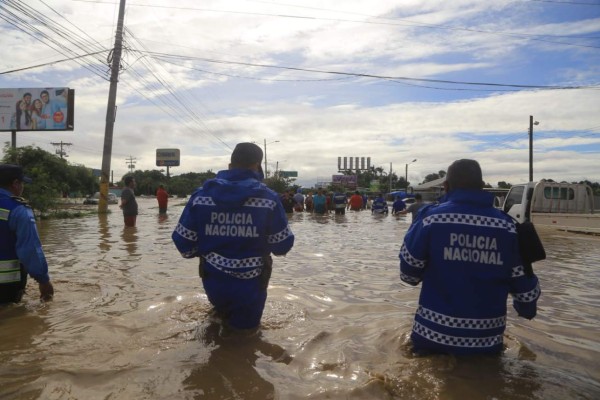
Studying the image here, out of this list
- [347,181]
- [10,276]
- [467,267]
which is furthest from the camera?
[347,181]

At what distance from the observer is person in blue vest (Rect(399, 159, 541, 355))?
281cm

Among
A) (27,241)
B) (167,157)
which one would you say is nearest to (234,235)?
(27,241)

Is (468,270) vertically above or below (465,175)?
below

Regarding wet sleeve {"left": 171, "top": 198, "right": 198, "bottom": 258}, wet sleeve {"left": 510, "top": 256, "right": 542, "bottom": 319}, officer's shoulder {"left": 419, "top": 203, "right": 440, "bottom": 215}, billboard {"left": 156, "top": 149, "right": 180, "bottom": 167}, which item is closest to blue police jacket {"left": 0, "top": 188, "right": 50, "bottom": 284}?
wet sleeve {"left": 171, "top": 198, "right": 198, "bottom": 258}

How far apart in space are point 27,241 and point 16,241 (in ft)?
0.71

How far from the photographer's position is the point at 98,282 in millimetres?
5926

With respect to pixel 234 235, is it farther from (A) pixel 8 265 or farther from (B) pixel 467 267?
(A) pixel 8 265

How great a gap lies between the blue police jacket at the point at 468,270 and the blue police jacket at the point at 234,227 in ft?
3.37

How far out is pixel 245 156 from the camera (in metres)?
3.52

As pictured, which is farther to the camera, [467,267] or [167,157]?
[167,157]

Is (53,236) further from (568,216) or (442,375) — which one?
(568,216)

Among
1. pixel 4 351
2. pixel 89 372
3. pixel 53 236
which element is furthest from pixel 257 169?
pixel 53 236

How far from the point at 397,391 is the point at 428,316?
52 cm

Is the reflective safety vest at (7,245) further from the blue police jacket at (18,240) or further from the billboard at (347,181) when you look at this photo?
the billboard at (347,181)
